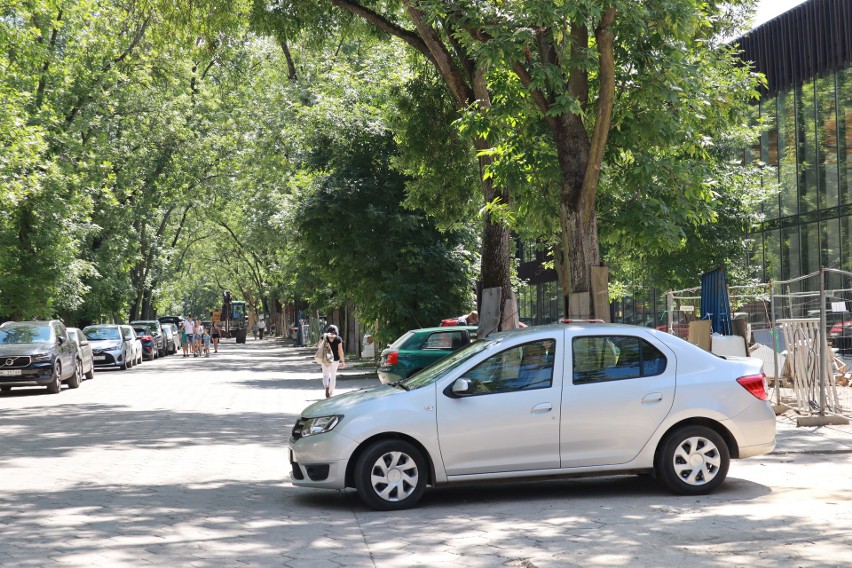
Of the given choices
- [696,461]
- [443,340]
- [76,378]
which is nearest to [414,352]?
[443,340]

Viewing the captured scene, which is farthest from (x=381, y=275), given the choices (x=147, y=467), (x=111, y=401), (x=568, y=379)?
(x=568, y=379)

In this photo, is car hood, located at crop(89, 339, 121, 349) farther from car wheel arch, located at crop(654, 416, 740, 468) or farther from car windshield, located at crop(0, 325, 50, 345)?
car wheel arch, located at crop(654, 416, 740, 468)

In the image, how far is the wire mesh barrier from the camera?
14812 millimetres

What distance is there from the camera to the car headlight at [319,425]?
9211 mm

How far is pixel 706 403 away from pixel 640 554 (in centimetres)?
273

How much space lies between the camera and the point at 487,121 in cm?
1515

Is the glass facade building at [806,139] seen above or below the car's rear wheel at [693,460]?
above

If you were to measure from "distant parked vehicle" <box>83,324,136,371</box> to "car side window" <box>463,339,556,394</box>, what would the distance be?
104 ft

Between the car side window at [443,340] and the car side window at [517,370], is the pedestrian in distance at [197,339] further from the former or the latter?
the car side window at [517,370]

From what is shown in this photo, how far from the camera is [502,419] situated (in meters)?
9.24

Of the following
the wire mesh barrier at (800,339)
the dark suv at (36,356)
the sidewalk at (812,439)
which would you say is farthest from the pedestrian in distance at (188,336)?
the sidewalk at (812,439)

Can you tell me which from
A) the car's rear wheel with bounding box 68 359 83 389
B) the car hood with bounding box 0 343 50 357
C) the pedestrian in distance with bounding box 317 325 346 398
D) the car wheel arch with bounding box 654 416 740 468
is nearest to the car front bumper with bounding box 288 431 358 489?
the car wheel arch with bounding box 654 416 740 468

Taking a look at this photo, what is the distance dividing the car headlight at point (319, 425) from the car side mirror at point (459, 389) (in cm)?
98

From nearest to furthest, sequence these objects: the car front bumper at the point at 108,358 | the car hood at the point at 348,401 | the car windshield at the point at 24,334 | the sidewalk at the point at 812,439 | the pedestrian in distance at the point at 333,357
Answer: the car hood at the point at 348,401, the sidewalk at the point at 812,439, the pedestrian in distance at the point at 333,357, the car windshield at the point at 24,334, the car front bumper at the point at 108,358
